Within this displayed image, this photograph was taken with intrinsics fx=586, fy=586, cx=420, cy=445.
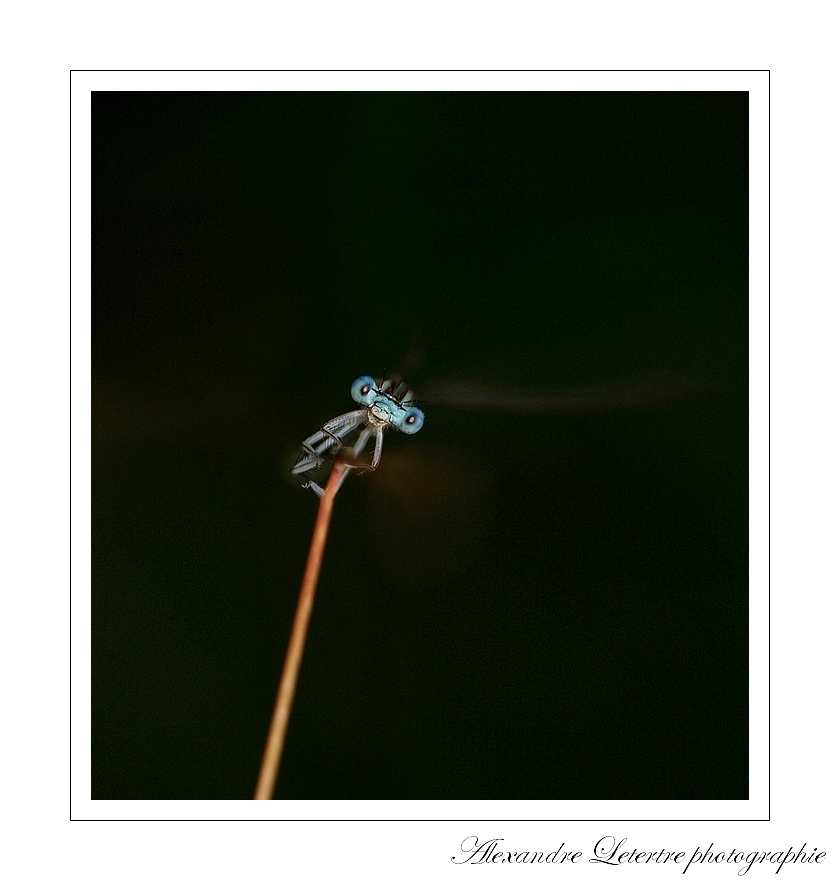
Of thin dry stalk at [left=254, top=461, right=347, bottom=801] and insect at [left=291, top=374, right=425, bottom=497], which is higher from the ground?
insect at [left=291, top=374, right=425, bottom=497]

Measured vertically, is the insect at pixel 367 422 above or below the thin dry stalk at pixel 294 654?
above

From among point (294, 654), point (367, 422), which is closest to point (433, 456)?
point (367, 422)

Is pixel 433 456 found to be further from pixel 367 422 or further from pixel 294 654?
pixel 294 654

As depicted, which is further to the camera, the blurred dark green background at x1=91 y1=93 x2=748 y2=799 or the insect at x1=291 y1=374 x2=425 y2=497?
the blurred dark green background at x1=91 y1=93 x2=748 y2=799

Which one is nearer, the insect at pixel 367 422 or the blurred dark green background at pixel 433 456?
the insect at pixel 367 422
